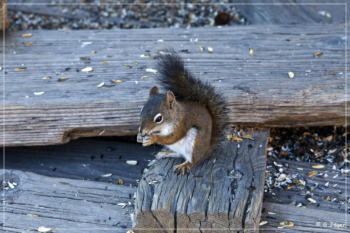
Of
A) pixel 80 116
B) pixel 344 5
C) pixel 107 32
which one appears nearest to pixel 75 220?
pixel 80 116

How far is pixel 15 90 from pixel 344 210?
1.57 m

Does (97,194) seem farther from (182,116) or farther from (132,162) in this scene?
(182,116)

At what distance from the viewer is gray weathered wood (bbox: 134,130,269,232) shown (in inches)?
71.9

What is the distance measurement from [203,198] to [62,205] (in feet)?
2.03

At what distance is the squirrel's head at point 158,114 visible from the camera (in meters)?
1.90

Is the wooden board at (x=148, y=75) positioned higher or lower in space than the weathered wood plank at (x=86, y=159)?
higher

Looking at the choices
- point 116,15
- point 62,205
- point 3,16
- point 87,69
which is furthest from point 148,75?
point 116,15

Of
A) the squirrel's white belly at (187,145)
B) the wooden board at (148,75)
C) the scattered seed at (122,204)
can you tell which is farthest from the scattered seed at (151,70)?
the scattered seed at (122,204)

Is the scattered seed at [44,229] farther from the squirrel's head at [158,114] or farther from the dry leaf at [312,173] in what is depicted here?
the dry leaf at [312,173]

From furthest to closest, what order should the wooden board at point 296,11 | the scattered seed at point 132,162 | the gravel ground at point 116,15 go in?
the gravel ground at point 116,15 → the wooden board at point 296,11 → the scattered seed at point 132,162

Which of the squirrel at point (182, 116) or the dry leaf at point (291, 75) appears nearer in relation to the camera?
the squirrel at point (182, 116)

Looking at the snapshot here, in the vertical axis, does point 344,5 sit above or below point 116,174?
above

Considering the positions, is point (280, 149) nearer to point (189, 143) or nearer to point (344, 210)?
point (344, 210)

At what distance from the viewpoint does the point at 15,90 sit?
2424 millimetres
